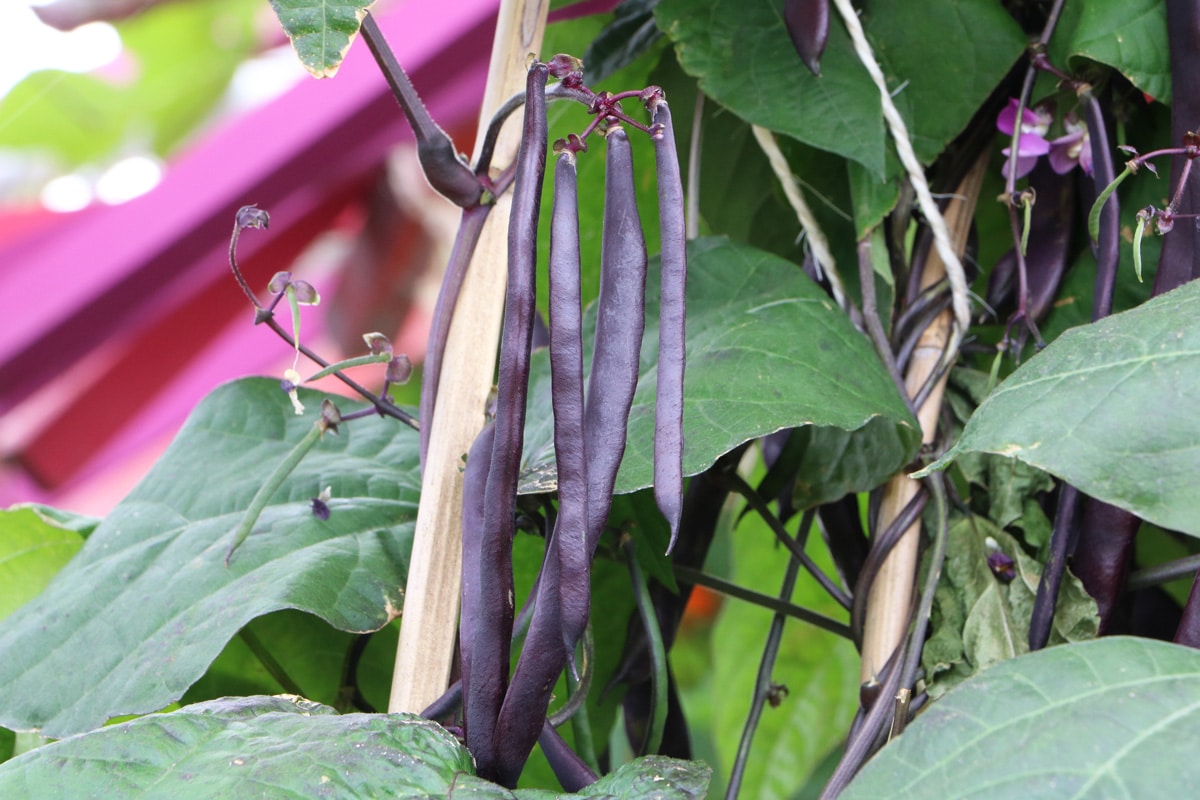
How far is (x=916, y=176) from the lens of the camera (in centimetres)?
45

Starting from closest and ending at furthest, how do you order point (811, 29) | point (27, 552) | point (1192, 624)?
1. point (1192, 624)
2. point (811, 29)
3. point (27, 552)

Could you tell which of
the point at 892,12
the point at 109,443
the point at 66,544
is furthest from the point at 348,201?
the point at 892,12

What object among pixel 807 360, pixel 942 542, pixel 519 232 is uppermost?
pixel 519 232

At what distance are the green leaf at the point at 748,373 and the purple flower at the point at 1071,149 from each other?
0.43ft

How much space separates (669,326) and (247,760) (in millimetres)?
162

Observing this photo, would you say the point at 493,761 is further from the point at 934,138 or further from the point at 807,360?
the point at 934,138

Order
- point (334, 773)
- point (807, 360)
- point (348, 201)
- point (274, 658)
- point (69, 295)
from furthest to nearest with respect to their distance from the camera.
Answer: point (348, 201)
point (69, 295)
point (274, 658)
point (807, 360)
point (334, 773)

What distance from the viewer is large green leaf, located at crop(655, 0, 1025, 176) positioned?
0.45 metres

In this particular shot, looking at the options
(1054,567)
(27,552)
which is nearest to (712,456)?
(1054,567)

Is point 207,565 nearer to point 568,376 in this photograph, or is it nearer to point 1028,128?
point 568,376

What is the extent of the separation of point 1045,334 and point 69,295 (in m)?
1.35

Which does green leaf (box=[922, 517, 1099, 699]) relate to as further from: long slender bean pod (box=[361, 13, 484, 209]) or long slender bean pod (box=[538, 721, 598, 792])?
long slender bean pod (box=[361, 13, 484, 209])

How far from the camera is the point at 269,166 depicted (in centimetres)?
145

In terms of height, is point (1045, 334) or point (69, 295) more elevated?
point (69, 295)
